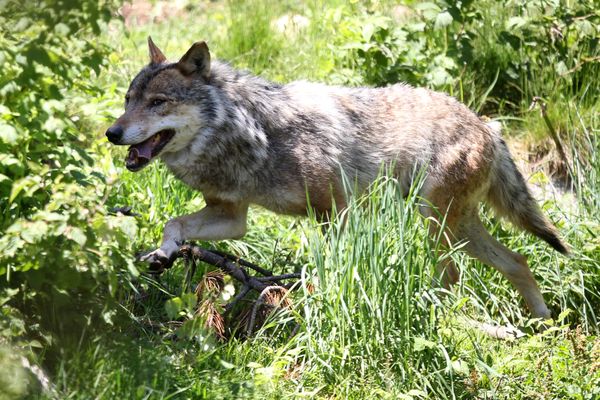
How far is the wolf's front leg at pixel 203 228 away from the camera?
549 centimetres

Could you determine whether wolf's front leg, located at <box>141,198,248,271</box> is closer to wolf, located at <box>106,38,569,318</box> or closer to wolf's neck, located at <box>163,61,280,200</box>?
wolf, located at <box>106,38,569,318</box>

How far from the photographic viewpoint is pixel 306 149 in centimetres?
618

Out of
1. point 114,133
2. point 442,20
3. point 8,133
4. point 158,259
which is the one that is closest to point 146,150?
point 114,133

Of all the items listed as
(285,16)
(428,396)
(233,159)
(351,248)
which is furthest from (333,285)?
(285,16)

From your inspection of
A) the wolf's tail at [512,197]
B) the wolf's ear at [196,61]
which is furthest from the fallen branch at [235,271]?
the wolf's tail at [512,197]

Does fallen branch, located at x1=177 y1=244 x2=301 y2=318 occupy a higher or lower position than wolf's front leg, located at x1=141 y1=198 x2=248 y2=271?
lower

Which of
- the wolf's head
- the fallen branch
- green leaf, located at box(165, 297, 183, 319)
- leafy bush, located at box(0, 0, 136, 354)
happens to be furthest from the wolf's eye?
green leaf, located at box(165, 297, 183, 319)

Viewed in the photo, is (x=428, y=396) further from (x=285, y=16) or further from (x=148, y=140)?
(x=285, y=16)

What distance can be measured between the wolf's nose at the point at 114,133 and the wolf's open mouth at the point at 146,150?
5.8 inches

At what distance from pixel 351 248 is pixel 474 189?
1872 millimetres

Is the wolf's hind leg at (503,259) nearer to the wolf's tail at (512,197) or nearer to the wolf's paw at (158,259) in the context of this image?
the wolf's tail at (512,197)

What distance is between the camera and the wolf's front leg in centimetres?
549

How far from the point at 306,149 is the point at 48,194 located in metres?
2.17

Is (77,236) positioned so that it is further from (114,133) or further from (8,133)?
(114,133)
